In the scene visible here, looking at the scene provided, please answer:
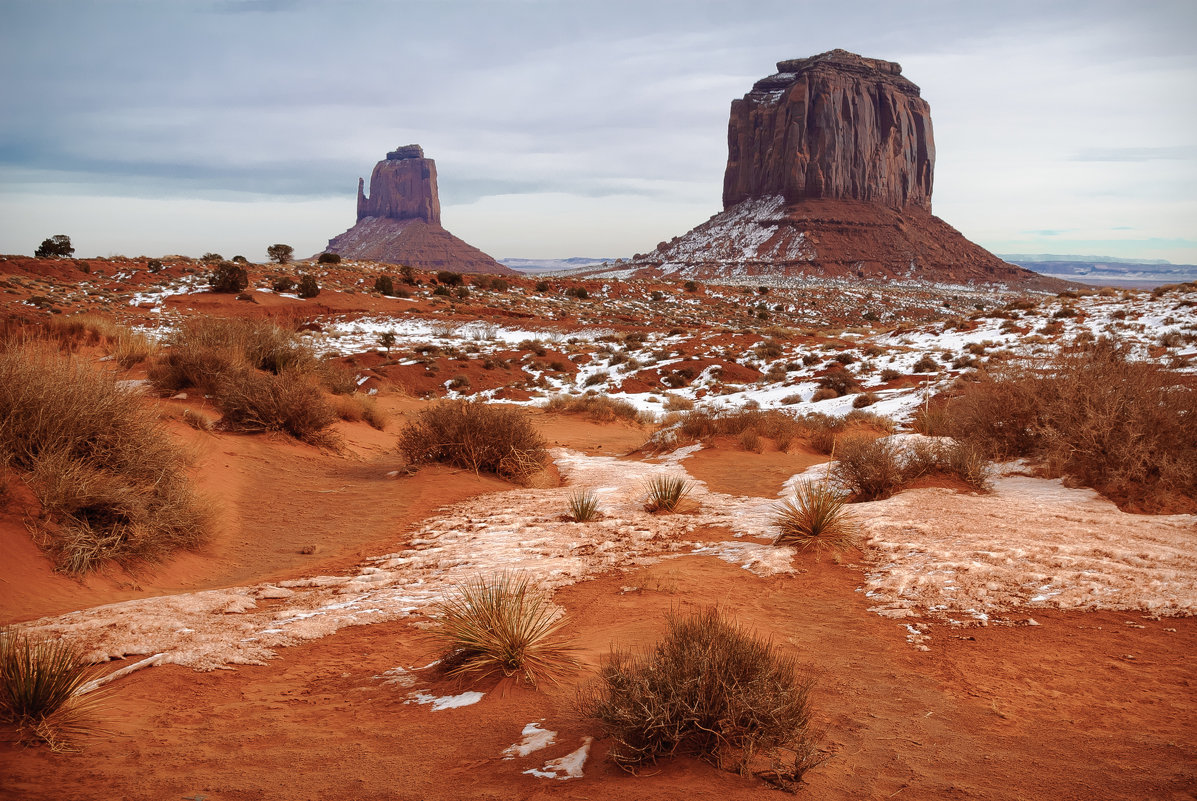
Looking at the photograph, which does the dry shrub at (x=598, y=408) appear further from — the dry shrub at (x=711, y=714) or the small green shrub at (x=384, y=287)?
the small green shrub at (x=384, y=287)

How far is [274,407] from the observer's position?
1154 cm

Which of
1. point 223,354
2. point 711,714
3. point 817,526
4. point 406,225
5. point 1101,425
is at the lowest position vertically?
point 817,526

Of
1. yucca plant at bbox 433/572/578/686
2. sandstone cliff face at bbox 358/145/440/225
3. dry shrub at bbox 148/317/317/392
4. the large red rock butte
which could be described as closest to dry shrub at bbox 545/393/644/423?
dry shrub at bbox 148/317/317/392

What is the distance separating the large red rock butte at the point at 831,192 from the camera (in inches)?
4104

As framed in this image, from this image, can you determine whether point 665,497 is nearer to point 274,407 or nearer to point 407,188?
point 274,407

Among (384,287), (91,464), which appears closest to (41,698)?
(91,464)

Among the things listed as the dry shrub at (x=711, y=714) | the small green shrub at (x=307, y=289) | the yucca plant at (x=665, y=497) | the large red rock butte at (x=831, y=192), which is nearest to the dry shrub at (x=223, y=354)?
the yucca plant at (x=665, y=497)

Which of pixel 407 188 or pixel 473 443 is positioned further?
pixel 407 188

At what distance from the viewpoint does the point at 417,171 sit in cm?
17738

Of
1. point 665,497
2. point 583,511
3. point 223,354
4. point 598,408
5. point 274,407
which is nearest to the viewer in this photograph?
point 583,511

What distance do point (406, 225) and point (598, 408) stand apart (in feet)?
535

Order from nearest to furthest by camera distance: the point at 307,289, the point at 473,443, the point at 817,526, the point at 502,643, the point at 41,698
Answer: the point at 41,698
the point at 502,643
the point at 817,526
the point at 473,443
the point at 307,289

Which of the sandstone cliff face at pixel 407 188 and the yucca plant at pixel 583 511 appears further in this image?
the sandstone cliff face at pixel 407 188

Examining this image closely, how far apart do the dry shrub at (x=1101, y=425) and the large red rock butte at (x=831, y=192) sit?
296ft
